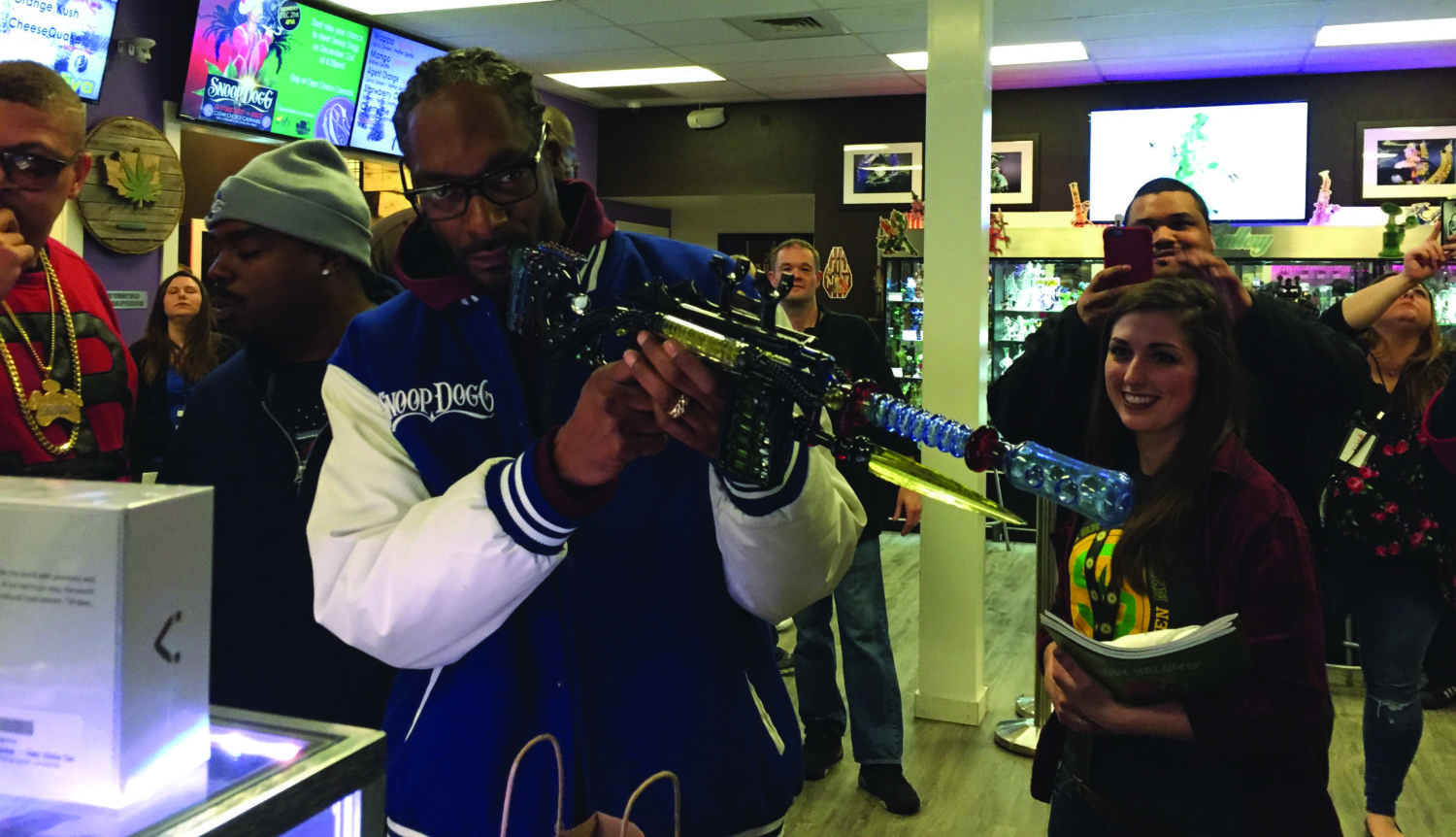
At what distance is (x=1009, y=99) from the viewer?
26.8 ft

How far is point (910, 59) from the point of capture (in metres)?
7.30

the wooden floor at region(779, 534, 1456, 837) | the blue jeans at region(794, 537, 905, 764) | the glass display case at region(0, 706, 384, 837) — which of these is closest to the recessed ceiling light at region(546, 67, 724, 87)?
the wooden floor at region(779, 534, 1456, 837)

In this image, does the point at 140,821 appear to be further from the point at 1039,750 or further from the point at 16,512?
the point at 1039,750

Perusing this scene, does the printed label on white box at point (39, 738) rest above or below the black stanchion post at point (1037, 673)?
above

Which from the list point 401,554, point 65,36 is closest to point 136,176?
point 65,36

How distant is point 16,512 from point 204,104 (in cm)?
556

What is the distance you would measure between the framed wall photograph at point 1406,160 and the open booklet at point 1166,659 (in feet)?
23.3

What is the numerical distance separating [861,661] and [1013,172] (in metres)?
5.64

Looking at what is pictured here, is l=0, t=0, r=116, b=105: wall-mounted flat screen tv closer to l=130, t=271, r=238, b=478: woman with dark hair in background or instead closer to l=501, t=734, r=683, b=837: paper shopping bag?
l=130, t=271, r=238, b=478: woman with dark hair in background

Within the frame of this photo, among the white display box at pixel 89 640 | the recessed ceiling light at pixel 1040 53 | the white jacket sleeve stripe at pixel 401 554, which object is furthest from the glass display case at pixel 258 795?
the recessed ceiling light at pixel 1040 53

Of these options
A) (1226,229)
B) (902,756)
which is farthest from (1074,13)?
(902,756)

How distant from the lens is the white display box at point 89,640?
592mm

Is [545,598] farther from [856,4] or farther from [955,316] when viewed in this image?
[856,4]

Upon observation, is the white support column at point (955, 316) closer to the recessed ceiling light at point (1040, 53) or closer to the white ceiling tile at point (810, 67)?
the recessed ceiling light at point (1040, 53)
